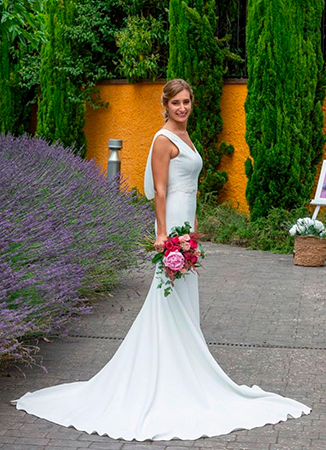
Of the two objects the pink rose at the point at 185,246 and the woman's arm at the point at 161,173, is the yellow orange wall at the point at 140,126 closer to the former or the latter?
the woman's arm at the point at 161,173

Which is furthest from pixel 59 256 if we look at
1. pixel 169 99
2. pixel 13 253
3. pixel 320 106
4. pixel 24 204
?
pixel 320 106

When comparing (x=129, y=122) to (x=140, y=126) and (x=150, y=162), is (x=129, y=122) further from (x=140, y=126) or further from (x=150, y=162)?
(x=150, y=162)

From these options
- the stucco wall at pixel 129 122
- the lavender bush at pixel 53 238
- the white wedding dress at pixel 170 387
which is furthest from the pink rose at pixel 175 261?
the stucco wall at pixel 129 122

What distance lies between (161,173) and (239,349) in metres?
2.01

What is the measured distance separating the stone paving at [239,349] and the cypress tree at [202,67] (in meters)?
3.00

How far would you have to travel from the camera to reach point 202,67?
41.3 ft

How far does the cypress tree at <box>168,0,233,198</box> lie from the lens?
41.3 feet

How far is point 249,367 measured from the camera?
585 cm

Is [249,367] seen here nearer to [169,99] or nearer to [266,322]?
[266,322]

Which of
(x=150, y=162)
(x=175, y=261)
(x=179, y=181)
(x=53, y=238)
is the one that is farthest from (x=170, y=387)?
(x=53, y=238)

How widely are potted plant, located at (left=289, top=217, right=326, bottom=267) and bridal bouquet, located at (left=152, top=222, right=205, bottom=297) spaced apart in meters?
5.28

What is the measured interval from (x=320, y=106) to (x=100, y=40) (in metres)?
4.42

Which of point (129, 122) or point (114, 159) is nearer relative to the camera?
point (114, 159)

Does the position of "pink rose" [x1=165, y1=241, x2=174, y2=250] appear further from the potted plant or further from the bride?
the potted plant
